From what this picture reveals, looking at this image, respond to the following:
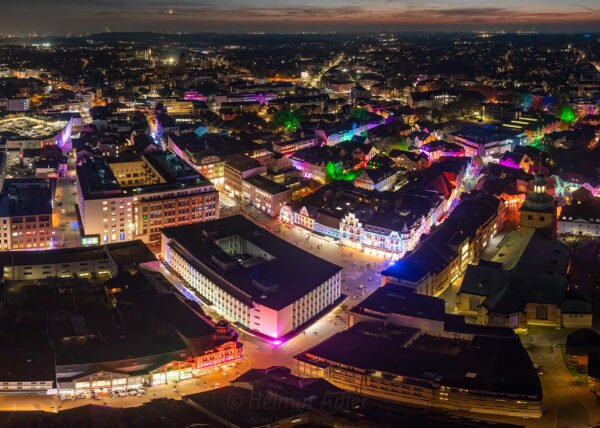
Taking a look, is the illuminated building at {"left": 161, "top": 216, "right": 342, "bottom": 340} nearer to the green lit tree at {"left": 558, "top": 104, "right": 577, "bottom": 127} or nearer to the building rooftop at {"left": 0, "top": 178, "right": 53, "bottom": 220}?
the building rooftop at {"left": 0, "top": 178, "right": 53, "bottom": 220}

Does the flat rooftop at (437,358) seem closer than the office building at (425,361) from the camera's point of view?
No

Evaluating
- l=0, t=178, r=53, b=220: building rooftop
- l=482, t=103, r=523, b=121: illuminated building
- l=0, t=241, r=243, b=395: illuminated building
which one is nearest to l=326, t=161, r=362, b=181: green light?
l=0, t=178, r=53, b=220: building rooftop

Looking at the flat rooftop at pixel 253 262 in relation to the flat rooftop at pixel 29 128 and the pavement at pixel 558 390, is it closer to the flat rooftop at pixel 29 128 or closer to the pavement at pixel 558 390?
the pavement at pixel 558 390

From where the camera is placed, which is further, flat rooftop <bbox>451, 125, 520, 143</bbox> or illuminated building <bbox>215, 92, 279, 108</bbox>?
illuminated building <bbox>215, 92, 279, 108</bbox>

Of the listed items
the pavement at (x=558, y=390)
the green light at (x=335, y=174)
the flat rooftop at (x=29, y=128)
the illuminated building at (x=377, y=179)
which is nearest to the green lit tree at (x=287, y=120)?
the green light at (x=335, y=174)

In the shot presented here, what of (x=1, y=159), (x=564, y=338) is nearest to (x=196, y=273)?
(x=564, y=338)

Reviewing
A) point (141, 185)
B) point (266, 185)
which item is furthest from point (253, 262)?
point (266, 185)

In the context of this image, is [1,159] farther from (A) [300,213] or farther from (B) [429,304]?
(B) [429,304]
